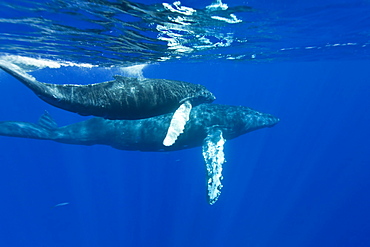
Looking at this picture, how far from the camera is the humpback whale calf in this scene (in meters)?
4.80

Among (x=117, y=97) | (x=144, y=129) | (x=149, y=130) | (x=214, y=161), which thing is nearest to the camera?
(x=117, y=97)

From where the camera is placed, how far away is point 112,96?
559 centimetres

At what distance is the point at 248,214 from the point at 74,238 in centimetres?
2467

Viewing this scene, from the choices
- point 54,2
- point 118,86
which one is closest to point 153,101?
point 118,86

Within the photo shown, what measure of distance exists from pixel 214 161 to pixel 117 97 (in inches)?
264

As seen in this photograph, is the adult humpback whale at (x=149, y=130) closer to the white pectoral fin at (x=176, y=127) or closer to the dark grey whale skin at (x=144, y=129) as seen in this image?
the dark grey whale skin at (x=144, y=129)

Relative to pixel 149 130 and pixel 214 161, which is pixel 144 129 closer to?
pixel 149 130

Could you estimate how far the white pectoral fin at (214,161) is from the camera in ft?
32.8

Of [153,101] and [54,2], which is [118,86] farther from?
[54,2]

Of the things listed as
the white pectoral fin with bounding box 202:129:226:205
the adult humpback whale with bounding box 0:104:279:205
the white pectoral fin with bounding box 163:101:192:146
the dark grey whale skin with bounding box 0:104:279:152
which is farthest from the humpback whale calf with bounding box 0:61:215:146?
the dark grey whale skin with bounding box 0:104:279:152

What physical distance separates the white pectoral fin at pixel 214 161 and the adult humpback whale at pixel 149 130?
0.05 meters

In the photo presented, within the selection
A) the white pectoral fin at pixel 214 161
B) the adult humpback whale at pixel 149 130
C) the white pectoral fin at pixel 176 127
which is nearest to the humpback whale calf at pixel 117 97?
the white pectoral fin at pixel 176 127

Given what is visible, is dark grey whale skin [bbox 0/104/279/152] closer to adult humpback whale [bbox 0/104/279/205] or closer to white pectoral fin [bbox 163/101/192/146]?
adult humpback whale [bbox 0/104/279/205]

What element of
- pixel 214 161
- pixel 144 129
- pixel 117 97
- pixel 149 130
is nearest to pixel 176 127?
pixel 117 97
